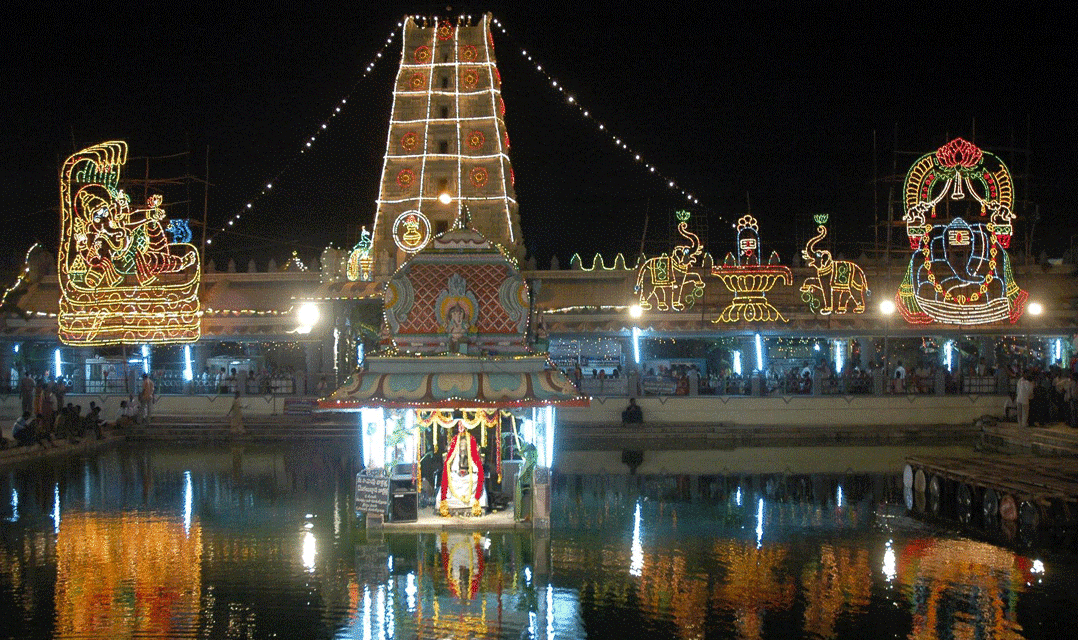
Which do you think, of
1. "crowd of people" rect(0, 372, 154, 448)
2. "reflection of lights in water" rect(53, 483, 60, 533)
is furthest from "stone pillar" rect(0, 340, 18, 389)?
"reflection of lights in water" rect(53, 483, 60, 533)

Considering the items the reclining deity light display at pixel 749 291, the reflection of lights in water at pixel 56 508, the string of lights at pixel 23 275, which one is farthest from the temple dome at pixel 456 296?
the string of lights at pixel 23 275

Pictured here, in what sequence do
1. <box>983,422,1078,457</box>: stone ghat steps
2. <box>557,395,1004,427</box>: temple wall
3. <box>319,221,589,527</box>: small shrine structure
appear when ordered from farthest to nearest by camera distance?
<box>557,395,1004,427</box>: temple wall < <box>983,422,1078,457</box>: stone ghat steps < <box>319,221,589,527</box>: small shrine structure

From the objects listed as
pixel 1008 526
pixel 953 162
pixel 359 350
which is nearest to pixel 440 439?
pixel 1008 526

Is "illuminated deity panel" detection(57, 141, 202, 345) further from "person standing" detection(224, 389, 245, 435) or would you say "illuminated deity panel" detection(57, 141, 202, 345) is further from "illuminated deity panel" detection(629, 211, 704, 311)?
"illuminated deity panel" detection(629, 211, 704, 311)

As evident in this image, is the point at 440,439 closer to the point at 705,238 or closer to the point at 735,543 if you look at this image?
the point at 735,543

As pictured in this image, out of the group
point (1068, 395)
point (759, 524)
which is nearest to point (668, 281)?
point (1068, 395)

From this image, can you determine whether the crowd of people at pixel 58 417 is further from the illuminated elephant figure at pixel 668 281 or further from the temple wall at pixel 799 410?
the illuminated elephant figure at pixel 668 281

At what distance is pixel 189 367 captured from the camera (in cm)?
3962

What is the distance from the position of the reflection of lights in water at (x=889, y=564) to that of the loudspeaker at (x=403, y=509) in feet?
20.4

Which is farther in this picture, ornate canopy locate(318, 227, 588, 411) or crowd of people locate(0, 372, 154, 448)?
crowd of people locate(0, 372, 154, 448)

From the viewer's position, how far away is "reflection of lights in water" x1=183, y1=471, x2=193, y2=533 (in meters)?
16.9

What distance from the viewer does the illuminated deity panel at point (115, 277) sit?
32.9 meters

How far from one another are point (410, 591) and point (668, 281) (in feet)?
81.5

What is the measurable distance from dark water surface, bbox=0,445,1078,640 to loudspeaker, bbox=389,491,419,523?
1.06 feet
